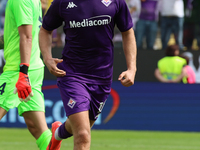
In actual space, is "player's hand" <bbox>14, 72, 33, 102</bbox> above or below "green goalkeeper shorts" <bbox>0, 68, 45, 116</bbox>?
above

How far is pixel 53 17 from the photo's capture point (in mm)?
4863

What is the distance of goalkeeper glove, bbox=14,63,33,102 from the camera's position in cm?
497

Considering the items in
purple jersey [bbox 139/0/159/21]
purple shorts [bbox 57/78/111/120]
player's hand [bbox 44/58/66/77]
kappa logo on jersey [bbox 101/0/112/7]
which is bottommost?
purple jersey [bbox 139/0/159/21]

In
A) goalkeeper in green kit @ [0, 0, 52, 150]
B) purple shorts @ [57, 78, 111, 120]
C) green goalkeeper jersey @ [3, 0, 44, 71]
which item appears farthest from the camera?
green goalkeeper jersey @ [3, 0, 44, 71]

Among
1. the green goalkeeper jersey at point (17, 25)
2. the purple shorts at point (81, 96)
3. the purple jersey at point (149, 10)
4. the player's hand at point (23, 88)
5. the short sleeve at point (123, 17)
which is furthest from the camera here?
the purple jersey at point (149, 10)

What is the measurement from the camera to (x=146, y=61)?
12164mm

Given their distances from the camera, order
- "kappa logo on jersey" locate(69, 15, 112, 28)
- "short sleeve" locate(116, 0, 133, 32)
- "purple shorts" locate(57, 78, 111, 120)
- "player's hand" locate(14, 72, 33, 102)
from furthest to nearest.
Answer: "player's hand" locate(14, 72, 33, 102), "short sleeve" locate(116, 0, 133, 32), "kappa logo on jersey" locate(69, 15, 112, 28), "purple shorts" locate(57, 78, 111, 120)

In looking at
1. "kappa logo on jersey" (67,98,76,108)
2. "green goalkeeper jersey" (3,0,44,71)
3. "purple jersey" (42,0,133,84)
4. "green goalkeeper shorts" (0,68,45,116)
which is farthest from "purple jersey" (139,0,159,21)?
"kappa logo on jersey" (67,98,76,108)

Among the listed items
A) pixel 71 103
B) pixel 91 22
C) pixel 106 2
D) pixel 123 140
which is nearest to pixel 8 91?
pixel 71 103

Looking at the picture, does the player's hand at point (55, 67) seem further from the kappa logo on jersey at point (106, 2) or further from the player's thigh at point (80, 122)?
the kappa logo on jersey at point (106, 2)

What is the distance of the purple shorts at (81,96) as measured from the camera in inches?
181

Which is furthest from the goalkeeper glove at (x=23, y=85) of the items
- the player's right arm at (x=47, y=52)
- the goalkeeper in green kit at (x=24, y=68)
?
the player's right arm at (x=47, y=52)

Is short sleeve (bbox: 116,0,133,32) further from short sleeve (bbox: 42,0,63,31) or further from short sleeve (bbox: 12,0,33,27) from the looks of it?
short sleeve (bbox: 12,0,33,27)

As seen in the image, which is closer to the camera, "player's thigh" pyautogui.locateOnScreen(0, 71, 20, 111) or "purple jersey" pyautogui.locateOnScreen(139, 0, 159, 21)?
"player's thigh" pyautogui.locateOnScreen(0, 71, 20, 111)
